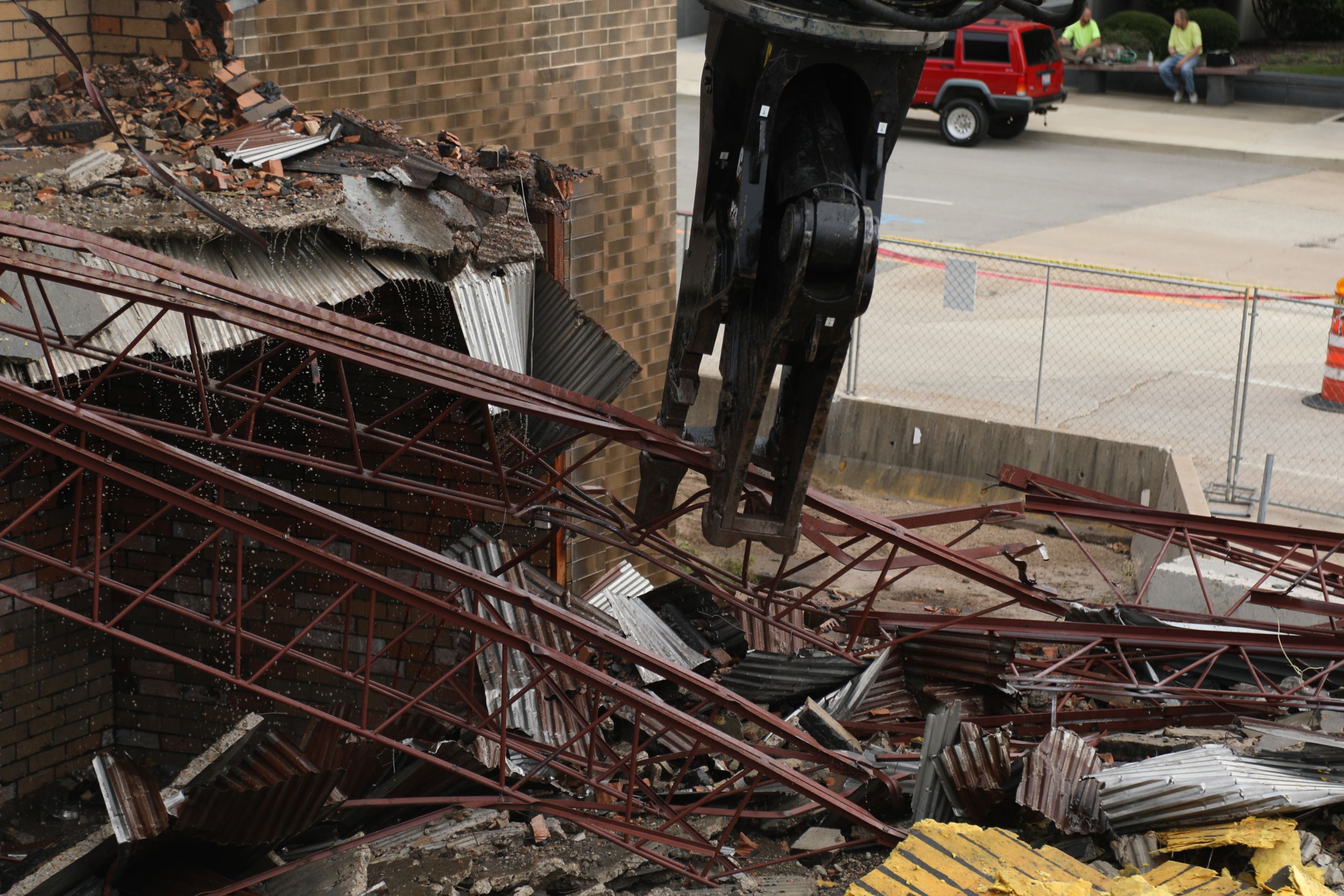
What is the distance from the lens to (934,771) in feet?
30.6

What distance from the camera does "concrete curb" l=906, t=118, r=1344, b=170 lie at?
2912 cm

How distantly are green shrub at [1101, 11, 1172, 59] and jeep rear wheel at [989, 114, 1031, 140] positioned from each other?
7355 mm

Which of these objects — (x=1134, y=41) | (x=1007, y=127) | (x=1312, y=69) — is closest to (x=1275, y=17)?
(x=1312, y=69)

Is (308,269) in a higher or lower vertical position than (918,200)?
higher

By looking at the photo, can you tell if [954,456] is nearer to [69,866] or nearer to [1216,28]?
[69,866]

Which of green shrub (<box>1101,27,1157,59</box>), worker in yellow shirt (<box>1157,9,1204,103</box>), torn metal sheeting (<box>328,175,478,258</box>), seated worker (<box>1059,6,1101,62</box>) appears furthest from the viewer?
green shrub (<box>1101,27,1157,59</box>)

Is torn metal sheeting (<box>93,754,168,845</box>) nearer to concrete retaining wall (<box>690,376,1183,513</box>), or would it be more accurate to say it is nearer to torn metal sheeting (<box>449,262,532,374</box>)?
torn metal sheeting (<box>449,262,532,374</box>)

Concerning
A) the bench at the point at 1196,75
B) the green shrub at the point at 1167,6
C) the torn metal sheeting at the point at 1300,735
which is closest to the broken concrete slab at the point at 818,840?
the torn metal sheeting at the point at 1300,735

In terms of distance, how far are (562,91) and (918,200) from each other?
1510 cm

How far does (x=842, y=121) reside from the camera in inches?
271

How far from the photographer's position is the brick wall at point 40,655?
10.7 meters

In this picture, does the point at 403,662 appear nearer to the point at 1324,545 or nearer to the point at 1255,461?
the point at 1324,545

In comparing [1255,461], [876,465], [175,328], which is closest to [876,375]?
[876,465]

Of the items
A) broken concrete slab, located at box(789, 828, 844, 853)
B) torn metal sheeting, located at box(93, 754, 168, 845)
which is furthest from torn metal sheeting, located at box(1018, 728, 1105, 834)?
torn metal sheeting, located at box(93, 754, 168, 845)
